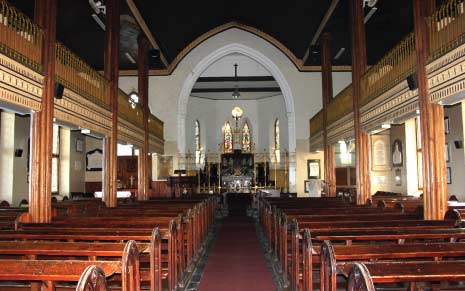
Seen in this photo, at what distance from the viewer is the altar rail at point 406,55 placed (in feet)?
20.6

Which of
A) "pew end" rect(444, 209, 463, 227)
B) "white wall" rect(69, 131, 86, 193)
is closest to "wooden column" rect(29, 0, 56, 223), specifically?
"pew end" rect(444, 209, 463, 227)

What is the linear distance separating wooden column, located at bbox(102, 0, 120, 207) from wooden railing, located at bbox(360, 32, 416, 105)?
6.63m

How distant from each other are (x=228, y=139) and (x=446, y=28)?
21701 millimetres

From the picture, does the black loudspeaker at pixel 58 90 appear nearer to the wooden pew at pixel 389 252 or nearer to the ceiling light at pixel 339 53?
the wooden pew at pixel 389 252

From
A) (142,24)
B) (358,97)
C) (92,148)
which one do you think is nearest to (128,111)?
(142,24)

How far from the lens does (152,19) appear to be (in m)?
14.6

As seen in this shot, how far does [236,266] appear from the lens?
22.8 ft

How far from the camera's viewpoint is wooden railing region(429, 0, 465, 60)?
6145 millimetres

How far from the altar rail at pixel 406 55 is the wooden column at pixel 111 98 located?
663 centimetres

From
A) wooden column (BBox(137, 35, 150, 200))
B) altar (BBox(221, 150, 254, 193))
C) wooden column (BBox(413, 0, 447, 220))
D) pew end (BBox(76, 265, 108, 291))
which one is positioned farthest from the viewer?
altar (BBox(221, 150, 254, 193))

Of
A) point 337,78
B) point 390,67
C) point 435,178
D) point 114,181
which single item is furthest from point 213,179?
point 435,178

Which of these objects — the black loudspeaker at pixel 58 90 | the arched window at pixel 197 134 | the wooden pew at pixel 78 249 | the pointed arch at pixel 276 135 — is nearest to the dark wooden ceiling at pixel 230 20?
the black loudspeaker at pixel 58 90

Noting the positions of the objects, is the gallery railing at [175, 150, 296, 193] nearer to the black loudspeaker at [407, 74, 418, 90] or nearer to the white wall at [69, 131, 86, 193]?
the white wall at [69, 131, 86, 193]

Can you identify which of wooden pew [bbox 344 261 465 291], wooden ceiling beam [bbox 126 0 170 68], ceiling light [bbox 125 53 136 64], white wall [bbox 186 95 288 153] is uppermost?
wooden ceiling beam [bbox 126 0 170 68]
